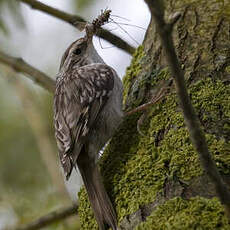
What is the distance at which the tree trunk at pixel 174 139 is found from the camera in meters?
2.12

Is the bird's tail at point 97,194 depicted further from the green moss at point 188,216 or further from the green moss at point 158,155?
the green moss at point 188,216

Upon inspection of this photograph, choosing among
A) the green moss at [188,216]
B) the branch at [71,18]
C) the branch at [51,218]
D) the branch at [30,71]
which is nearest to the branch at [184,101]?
the green moss at [188,216]

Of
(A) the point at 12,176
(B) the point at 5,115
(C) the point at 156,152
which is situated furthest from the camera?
(B) the point at 5,115

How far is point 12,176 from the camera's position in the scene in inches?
196

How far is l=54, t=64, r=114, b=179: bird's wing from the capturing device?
2977 millimetres

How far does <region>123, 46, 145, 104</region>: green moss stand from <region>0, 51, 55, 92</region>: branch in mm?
609

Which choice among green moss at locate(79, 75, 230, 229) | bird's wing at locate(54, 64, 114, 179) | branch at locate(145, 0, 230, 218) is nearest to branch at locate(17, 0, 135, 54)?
bird's wing at locate(54, 64, 114, 179)

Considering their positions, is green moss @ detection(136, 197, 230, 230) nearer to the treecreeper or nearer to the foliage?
the foliage

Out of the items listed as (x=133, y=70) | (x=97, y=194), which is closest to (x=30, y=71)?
(x=133, y=70)

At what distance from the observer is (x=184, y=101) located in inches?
65.8

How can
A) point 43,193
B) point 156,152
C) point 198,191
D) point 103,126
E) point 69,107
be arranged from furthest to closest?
point 43,193
point 69,107
point 103,126
point 156,152
point 198,191

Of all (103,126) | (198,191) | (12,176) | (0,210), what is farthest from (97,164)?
(12,176)

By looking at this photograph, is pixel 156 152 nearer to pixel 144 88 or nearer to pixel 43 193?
pixel 144 88

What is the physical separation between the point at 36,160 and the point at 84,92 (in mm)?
1977
